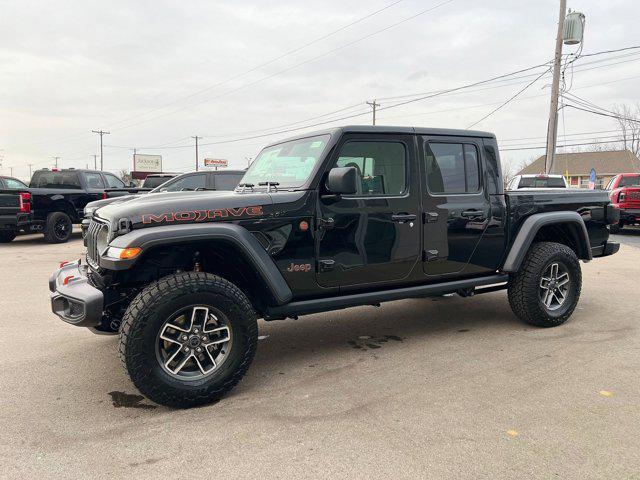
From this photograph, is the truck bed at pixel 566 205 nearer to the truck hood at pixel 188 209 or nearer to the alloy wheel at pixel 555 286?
the alloy wheel at pixel 555 286

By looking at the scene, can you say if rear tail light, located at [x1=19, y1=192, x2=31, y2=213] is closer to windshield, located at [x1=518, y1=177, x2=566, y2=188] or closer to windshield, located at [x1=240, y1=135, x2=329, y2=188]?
windshield, located at [x1=240, y1=135, x2=329, y2=188]

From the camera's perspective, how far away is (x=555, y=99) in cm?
1986

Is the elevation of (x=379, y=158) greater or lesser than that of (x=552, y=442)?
greater

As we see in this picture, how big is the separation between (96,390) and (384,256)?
7.76ft

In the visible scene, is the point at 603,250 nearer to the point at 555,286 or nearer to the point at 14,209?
the point at 555,286

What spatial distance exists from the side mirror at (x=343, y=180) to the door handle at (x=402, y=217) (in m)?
0.61

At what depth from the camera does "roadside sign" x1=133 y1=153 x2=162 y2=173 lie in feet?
221

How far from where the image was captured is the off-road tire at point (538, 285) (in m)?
4.75

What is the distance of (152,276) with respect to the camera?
3.49 meters

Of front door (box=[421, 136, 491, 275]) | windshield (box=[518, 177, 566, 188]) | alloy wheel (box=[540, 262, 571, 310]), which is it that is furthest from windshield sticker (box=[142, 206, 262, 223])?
windshield (box=[518, 177, 566, 188])

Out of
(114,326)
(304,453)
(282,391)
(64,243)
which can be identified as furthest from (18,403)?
(64,243)

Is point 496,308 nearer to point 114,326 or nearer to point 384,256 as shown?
point 384,256

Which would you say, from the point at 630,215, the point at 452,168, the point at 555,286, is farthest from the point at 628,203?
the point at 452,168

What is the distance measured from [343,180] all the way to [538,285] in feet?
8.23
